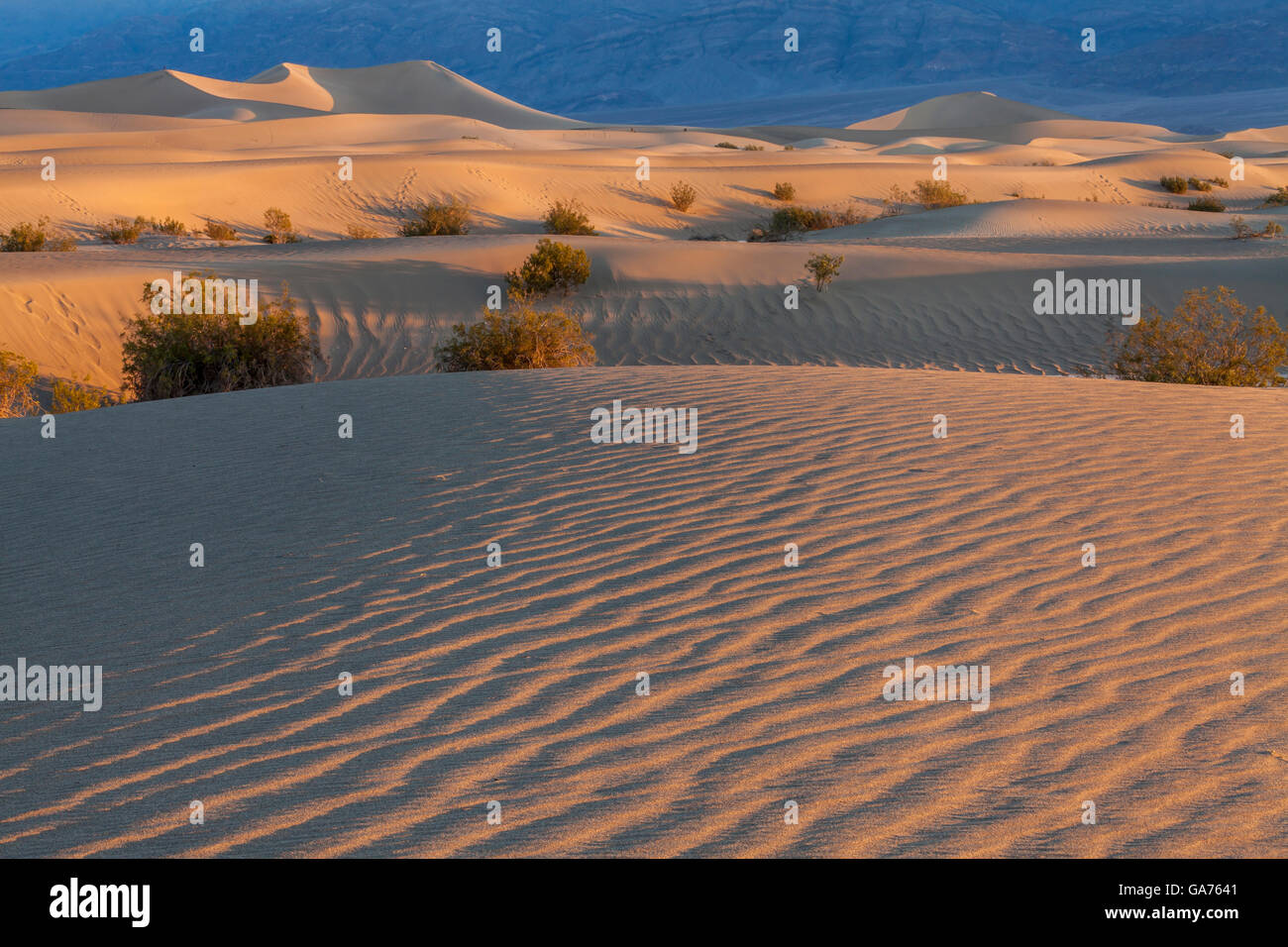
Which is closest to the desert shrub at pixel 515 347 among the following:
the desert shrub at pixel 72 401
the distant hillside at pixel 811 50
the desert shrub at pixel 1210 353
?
the desert shrub at pixel 72 401

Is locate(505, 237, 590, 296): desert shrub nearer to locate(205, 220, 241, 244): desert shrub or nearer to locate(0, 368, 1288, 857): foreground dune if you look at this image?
locate(0, 368, 1288, 857): foreground dune

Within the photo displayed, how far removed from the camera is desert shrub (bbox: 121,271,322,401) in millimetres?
12234

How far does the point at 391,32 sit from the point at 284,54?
18238 millimetres

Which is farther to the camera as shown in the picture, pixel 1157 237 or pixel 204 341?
pixel 1157 237

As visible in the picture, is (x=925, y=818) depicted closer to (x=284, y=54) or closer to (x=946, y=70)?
(x=946, y=70)

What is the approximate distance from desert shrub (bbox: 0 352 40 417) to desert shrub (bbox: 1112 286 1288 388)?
11513 mm

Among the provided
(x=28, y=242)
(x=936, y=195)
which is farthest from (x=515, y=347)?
(x=936, y=195)

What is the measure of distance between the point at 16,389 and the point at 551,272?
8125mm

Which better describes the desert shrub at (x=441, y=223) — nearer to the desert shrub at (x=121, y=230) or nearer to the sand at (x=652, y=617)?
the desert shrub at (x=121, y=230)

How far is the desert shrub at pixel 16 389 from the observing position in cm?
1107

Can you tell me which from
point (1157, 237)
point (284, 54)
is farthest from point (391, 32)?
point (1157, 237)

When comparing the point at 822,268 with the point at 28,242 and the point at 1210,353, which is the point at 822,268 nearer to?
the point at 1210,353

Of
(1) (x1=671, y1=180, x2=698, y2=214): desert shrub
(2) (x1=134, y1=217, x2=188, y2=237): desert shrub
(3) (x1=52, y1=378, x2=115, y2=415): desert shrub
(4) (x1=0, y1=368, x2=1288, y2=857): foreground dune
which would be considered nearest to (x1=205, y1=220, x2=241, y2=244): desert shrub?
(2) (x1=134, y1=217, x2=188, y2=237): desert shrub
